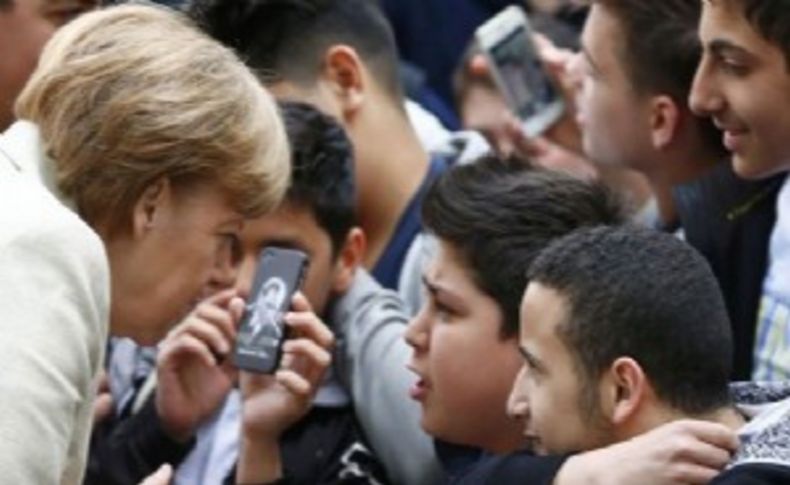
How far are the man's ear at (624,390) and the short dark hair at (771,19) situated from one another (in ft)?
2.24

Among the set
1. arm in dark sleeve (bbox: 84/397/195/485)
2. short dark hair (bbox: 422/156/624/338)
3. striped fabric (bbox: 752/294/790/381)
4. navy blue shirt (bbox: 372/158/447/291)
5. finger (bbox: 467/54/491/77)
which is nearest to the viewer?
short dark hair (bbox: 422/156/624/338)

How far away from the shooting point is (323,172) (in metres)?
4.27

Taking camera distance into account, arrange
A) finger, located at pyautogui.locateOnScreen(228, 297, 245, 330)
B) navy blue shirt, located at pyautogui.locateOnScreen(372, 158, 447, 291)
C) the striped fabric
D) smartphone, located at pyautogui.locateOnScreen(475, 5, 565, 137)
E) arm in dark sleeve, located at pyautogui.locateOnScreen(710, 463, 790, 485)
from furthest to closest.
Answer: smartphone, located at pyautogui.locateOnScreen(475, 5, 565, 137), navy blue shirt, located at pyautogui.locateOnScreen(372, 158, 447, 291), finger, located at pyautogui.locateOnScreen(228, 297, 245, 330), the striped fabric, arm in dark sleeve, located at pyautogui.locateOnScreen(710, 463, 790, 485)

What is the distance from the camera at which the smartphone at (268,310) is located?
3.96m

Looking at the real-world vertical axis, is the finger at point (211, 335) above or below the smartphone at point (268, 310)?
below

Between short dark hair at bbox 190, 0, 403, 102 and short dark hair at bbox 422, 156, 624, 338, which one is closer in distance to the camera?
short dark hair at bbox 422, 156, 624, 338

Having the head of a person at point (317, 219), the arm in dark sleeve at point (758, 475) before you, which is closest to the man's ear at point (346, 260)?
the head of a person at point (317, 219)

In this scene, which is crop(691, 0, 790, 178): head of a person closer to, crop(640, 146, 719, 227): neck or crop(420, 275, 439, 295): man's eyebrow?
crop(420, 275, 439, 295): man's eyebrow

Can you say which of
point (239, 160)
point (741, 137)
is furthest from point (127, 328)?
point (741, 137)

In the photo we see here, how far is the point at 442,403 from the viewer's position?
380 centimetres

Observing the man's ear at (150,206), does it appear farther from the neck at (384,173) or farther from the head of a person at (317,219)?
the neck at (384,173)

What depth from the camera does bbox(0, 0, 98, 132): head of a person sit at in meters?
4.25

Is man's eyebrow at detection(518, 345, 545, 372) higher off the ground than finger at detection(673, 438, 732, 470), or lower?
lower

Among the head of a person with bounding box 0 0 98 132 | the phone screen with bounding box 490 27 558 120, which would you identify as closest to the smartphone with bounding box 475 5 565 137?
the phone screen with bounding box 490 27 558 120
